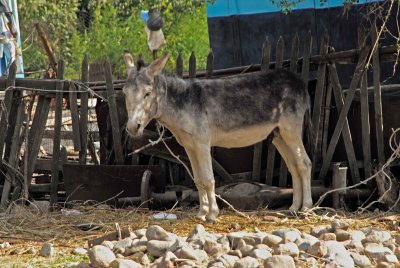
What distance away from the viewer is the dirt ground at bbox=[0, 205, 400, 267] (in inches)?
339

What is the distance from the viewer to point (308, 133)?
412 inches

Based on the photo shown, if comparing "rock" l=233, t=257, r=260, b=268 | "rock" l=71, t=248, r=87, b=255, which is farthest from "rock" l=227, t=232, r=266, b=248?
"rock" l=71, t=248, r=87, b=255

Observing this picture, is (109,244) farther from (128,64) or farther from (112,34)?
(112,34)

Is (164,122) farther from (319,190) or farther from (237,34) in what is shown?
(237,34)

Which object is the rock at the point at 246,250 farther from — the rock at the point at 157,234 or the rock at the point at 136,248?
the rock at the point at 136,248

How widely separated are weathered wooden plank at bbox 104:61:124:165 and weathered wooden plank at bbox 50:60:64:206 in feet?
2.00

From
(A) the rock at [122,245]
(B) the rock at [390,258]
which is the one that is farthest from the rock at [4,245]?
(B) the rock at [390,258]

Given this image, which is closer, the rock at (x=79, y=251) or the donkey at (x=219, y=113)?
the rock at (x=79, y=251)

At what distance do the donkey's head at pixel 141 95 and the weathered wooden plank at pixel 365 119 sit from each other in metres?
2.53

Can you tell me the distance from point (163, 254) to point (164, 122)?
253 cm

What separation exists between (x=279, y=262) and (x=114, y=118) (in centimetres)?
470

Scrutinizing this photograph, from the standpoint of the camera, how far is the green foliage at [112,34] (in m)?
24.6

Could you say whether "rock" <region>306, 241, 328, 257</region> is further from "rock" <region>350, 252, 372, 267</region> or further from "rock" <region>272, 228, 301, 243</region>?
"rock" <region>272, 228, 301, 243</region>

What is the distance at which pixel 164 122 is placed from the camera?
A: 936 centimetres
